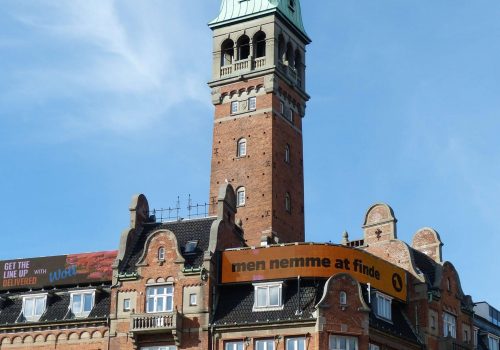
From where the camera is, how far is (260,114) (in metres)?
112

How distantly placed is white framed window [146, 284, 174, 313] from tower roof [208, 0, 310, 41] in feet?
147

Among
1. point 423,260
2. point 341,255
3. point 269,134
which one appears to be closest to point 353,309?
point 341,255

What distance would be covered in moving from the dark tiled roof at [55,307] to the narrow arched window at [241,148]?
105ft

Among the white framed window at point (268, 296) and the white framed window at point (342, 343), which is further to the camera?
the white framed window at point (268, 296)

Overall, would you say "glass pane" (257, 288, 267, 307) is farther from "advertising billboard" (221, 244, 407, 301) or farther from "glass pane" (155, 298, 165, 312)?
"glass pane" (155, 298, 165, 312)

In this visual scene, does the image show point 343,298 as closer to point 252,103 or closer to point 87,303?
point 87,303

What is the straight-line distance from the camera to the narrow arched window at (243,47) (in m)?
116

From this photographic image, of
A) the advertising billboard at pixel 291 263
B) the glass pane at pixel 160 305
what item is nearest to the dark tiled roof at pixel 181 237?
the advertising billboard at pixel 291 263

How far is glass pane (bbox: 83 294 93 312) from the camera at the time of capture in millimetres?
82562

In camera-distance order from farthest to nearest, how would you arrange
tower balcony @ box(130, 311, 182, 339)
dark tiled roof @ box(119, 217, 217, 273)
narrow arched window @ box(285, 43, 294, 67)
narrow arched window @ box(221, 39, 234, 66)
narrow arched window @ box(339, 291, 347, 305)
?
narrow arched window @ box(285, 43, 294, 67) < narrow arched window @ box(221, 39, 234, 66) < dark tiled roof @ box(119, 217, 217, 273) < tower balcony @ box(130, 311, 182, 339) < narrow arched window @ box(339, 291, 347, 305)

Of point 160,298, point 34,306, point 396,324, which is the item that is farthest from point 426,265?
point 34,306

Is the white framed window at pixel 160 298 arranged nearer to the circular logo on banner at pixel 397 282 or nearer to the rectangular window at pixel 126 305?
the rectangular window at pixel 126 305

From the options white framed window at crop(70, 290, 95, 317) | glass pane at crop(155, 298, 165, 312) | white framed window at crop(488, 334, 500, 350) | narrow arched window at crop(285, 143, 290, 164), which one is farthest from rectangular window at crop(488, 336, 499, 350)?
white framed window at crop(70, 290, 95, 317)

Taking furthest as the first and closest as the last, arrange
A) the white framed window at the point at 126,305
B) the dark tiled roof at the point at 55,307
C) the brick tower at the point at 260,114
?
1. the brick tower at the point at 260,114
2. the dark tiled roof at the point at 55,307
3. the white framed window at the point at 126,305
